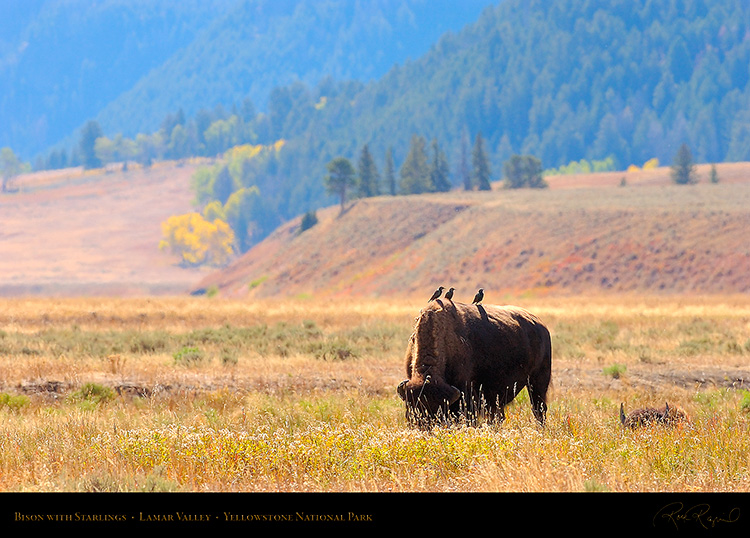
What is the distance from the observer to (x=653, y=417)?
1200 cm

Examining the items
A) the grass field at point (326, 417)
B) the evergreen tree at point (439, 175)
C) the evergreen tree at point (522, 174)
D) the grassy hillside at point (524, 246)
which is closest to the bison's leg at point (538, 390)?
the grass field at point (326, 417)

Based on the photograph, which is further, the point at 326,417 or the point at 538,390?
the point at 326,417

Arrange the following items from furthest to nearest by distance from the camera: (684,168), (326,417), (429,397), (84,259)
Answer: (84,259) → (684,168) → (326,417) → (429,397)

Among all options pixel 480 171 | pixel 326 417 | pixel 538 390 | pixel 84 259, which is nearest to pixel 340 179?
pixel 480 171

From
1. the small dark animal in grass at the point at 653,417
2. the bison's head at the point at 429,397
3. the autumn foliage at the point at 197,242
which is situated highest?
the autumn foliage at the point at 197,242

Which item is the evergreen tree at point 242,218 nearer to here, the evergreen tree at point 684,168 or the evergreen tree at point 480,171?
the evergreen tree at point 480,171

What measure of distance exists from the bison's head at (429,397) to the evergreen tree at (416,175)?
12287cm

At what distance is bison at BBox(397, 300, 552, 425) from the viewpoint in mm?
9516

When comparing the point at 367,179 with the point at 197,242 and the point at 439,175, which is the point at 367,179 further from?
the point at 197,242

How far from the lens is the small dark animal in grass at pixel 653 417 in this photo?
11.5 meters

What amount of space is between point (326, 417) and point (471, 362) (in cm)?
272

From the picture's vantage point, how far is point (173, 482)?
7.86 meters
